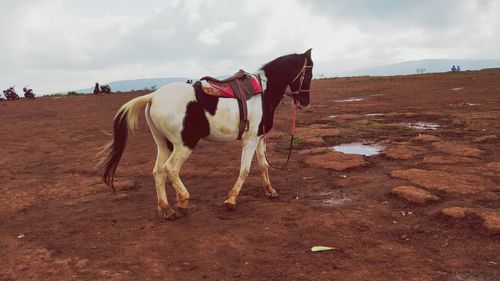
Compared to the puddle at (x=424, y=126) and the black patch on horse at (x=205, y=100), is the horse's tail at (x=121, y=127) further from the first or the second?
the puddle at (x=424, y=126)

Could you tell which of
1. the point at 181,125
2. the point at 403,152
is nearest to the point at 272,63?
the point at 181,125

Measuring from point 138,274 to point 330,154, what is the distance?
6.39m

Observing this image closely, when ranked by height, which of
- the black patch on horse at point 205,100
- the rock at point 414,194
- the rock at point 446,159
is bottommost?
the rock at point 414,194

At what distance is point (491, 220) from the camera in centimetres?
546

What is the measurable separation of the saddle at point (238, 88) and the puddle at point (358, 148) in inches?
179

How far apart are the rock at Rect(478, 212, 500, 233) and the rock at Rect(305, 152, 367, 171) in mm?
3308

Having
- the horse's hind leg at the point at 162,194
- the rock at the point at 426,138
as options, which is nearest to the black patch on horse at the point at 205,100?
the horse's hind leg at the point at 162,194

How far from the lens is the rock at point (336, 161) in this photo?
888 cm

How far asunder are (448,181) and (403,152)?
2.47 metres

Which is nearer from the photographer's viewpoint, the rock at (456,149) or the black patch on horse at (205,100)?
the black patch on horse at (205,100)

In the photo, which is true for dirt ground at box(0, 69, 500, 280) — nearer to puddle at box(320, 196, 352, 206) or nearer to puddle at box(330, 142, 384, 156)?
puddle at box(320, 196, 352, 206)

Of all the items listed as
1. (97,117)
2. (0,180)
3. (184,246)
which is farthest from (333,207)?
(97,117)

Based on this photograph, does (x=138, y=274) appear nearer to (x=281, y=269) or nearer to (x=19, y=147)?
(x=281, y=269)

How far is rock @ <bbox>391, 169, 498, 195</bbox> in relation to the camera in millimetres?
6824
